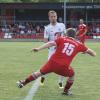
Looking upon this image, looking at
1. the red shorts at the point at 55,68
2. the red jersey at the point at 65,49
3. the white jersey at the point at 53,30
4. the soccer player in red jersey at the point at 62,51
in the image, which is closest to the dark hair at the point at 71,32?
the soccer player in red jersey at the point at 62,51

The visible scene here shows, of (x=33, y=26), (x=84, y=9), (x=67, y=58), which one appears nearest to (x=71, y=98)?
(x=67, y=58)

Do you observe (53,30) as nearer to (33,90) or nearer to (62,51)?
(33,90)

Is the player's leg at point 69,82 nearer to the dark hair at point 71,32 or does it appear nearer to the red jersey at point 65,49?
→ the red jersey at point 65,49

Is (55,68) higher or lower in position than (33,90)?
higher

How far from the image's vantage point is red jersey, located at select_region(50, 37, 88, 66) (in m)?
10.4

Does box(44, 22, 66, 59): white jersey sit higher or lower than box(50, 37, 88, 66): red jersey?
higher

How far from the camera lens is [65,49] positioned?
1042 cm

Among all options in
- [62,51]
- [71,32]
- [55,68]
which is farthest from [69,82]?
[71,32]

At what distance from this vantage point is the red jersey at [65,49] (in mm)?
10414

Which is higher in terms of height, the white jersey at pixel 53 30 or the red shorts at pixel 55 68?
the white jersey at pixel 53 30

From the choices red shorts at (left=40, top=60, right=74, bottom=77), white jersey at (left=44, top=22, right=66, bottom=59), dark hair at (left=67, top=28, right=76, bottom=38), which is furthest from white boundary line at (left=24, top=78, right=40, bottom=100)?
dark hair at (left=67, top=28, right=76, bottom=38)

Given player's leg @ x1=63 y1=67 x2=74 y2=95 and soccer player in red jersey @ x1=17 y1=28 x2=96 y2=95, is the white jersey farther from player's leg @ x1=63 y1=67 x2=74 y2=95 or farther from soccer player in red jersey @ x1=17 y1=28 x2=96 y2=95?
soccer player in red jersey @ x1=17 y1=28 x2=96 y2=95

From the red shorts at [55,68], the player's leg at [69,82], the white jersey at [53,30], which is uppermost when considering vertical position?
the white jersey at [53,30]

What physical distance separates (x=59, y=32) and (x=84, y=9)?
48.8m
